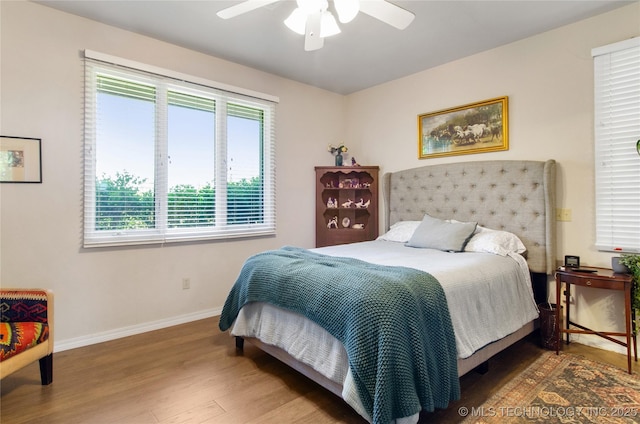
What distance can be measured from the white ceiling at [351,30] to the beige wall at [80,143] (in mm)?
148

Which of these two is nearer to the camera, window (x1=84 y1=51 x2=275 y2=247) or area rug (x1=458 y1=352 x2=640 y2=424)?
area rug (x1=458 y1=352 x2=640 y2=424)

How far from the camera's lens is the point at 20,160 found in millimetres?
2441

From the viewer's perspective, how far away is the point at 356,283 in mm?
1741

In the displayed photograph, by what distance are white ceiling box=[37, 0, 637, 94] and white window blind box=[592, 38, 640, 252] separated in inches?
17.5

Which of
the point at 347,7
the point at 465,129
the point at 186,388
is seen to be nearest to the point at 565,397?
the point at 186,388

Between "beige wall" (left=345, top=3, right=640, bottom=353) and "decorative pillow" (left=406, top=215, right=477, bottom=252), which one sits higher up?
"beige wall" (left=345, top=3, right=640, bottom=353)

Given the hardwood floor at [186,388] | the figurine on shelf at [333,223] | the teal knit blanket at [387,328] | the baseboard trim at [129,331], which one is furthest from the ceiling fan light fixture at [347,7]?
the baseboard trim at [129,331]

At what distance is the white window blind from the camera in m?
2.51

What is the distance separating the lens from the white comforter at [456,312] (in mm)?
1835

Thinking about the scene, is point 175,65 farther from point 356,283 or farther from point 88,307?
point 356,283

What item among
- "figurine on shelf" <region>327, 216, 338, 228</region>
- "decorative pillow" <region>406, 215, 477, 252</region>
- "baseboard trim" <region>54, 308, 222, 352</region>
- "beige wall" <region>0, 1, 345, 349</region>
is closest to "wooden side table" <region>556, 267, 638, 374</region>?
"decorative pillow" <region>406, 215, 477, 252</region>

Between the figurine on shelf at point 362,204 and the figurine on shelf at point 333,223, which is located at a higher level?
the figurine on shelf at point 362,204

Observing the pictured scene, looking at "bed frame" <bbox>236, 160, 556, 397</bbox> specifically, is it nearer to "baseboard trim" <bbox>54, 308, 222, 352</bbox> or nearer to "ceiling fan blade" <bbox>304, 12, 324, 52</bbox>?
"baseboard trim" <bbox>54, 308, 222, 352</bbox>

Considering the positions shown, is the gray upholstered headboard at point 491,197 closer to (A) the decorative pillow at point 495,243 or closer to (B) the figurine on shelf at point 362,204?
(A) the decorative pillow at point 495,243
